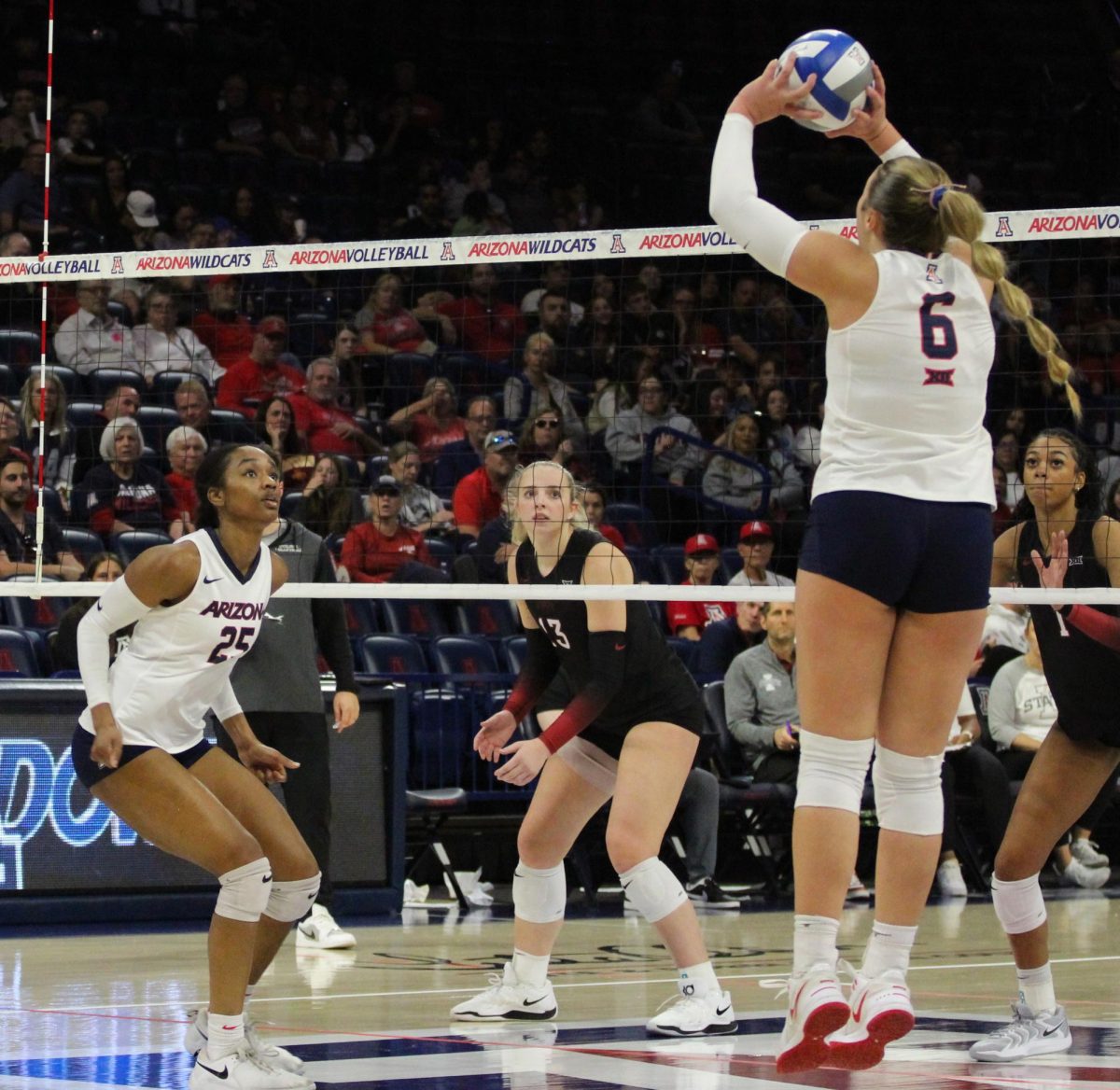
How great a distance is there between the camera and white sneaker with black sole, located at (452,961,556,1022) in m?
5.79

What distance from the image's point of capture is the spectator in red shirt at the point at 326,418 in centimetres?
1159

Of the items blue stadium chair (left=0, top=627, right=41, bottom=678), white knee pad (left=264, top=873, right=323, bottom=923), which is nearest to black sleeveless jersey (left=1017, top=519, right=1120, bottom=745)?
white knee pad (left=264, top=873, right=323, bottom=923)

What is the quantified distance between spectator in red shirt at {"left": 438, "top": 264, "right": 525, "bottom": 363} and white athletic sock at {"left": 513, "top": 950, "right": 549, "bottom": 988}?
763 centimetres

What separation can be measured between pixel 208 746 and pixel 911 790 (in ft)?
6.79

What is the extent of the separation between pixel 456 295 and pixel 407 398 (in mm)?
1867

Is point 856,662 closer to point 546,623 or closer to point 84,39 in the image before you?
point 546,623

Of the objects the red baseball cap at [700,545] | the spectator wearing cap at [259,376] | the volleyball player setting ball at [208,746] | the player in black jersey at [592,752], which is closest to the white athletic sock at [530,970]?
the player in black jersey at [592,752]

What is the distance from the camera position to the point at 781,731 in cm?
1002

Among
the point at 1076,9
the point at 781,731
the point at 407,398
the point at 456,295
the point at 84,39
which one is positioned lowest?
the point at 781,731

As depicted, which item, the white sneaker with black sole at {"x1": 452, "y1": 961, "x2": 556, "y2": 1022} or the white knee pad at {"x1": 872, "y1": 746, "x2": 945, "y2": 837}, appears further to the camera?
the white sneaker with black sole at {"x1": 452, "y1": 961, "x2": 556, "y2": 1022}

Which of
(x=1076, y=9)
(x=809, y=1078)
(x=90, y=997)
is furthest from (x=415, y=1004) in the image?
(x=1076, y=9)

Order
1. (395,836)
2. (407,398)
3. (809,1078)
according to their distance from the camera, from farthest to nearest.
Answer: (407,398) → (395,836) → (809,1078)

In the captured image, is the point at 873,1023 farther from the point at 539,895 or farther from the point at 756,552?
the point at 756,552

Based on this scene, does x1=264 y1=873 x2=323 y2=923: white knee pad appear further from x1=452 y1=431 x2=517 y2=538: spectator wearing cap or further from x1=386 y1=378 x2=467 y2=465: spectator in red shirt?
x1=386 y1=378 x2=467 y2=465: spectator in red shirt
